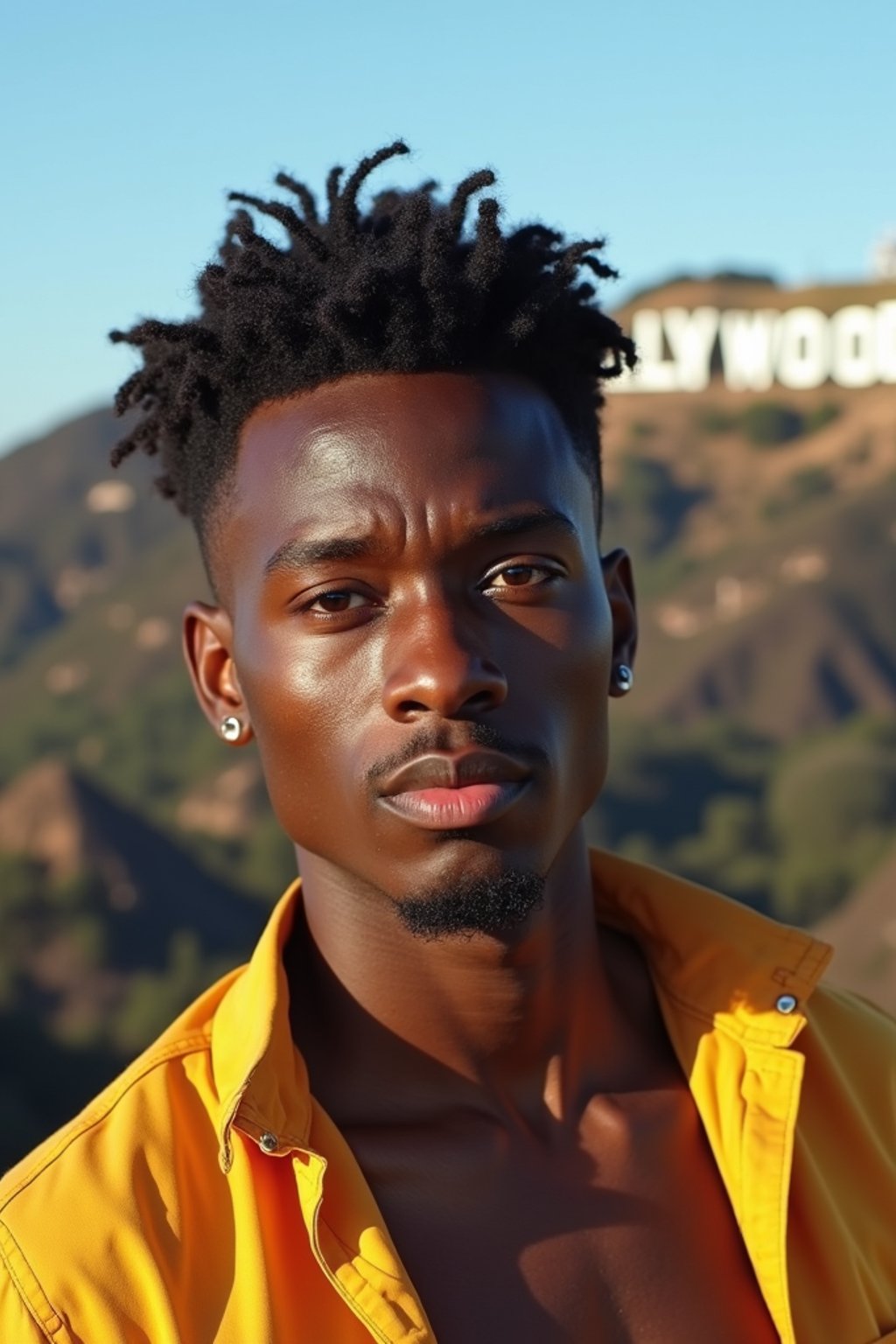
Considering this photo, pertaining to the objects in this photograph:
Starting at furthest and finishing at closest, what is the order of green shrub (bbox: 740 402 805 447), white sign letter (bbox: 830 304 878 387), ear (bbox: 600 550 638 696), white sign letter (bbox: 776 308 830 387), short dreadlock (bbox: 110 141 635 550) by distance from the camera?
white sign letter (bbox: 776 308 830 387)
green shrub (bbox: 740 402 805 447)
white sign letter (bbox: 830 304 878 387)
ear (bbox: 600 550 638 696)
short dreadlock (bbox: 110 141 635 550)

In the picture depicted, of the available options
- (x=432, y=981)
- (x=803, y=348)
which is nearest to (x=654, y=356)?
(x=803, y=348)

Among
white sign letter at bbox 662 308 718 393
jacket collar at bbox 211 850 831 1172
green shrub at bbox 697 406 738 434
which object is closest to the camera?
jacket collar at bbox 211 850 831 1172

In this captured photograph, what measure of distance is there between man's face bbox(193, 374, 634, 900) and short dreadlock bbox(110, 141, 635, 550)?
73mm

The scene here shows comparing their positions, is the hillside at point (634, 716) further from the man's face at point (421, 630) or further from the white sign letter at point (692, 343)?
the man's face at point (421, 630)

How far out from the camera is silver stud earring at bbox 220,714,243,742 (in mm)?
3775

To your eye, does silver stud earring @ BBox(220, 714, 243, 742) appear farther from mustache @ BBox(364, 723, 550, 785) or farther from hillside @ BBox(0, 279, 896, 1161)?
hillside @ BBox(0, 279, 896, 1161)

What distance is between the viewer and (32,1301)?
9.68 ft

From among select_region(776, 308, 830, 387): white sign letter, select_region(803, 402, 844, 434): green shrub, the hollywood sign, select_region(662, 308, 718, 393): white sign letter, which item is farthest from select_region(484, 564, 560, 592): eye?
select_region(662, 308, 718, 393): white sign letter

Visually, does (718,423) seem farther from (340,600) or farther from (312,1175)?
(312,1175)

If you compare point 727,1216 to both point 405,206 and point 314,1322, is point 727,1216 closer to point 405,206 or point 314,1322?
point 314,1322

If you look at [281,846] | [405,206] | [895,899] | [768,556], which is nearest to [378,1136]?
[405,206]

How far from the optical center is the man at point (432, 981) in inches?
125

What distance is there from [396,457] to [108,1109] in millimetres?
1239

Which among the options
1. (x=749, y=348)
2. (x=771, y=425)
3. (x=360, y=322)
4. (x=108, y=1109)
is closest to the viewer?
(x=108, y=1109)
